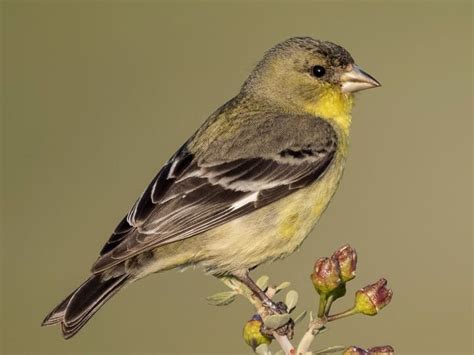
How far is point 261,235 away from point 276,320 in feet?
4.52

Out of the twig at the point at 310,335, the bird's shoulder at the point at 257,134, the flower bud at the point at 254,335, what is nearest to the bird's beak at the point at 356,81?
the bird's shoulder at the point at 257,134

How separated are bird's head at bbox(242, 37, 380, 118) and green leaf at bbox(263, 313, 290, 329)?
91.5 inches

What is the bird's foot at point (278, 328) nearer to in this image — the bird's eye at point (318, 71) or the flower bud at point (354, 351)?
the flower bud at point (354, 351)

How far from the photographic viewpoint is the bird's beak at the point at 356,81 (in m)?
5.98

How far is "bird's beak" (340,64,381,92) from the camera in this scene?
5984 mm

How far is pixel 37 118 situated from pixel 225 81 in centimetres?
339

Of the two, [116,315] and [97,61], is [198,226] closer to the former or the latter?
[116,315]

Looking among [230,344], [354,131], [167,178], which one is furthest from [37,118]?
[167,178]

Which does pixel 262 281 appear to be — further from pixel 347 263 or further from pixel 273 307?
pixel 347 263

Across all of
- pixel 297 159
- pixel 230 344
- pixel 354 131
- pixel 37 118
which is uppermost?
pixel 37 118

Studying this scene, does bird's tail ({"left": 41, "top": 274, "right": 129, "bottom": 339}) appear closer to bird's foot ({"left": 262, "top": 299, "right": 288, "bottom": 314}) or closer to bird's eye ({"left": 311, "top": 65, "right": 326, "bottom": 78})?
bird's foot ({"left": 262, "top": 299, "right": 288, "bottom": 314})

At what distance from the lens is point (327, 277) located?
3826 millimetres

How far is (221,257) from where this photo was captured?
5277mm

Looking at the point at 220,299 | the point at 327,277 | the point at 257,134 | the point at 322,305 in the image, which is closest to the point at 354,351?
the point at 322,305
